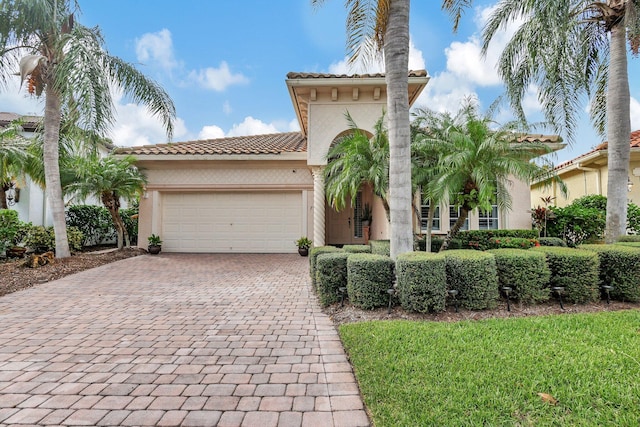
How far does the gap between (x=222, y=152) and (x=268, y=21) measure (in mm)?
4949

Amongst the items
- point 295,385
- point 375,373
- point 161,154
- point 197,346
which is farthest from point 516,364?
point 161,154

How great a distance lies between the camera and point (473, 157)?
6371 mm

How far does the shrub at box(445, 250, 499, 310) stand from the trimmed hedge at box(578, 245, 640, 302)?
2104 millimetres

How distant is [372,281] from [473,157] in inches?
140

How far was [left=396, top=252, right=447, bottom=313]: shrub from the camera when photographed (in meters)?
4.49

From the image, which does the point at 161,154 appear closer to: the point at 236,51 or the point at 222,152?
the point at 222,152

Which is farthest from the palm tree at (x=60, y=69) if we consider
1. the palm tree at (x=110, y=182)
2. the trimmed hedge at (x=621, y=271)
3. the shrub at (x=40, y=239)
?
the trimmed hedge at (x=621, y=271)

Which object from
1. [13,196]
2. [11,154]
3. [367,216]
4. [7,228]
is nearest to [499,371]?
[367,216]

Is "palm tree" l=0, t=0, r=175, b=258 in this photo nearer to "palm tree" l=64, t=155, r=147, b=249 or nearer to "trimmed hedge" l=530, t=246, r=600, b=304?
"palm tree" l=64, t=155, r=147, b=249

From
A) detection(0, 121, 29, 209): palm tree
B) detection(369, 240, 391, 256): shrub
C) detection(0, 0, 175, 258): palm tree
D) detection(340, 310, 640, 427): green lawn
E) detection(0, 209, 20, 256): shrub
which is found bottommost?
detection(340, 310, 640, 427): green lawn

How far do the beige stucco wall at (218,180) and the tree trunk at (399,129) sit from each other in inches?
301

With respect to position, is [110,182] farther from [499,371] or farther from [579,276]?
[579,276]

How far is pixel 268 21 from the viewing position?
10.3 m

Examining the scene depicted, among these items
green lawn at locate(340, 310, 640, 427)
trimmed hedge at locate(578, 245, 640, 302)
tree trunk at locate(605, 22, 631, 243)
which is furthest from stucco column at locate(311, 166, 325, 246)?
tree trunk at locate(605, 22, 631, 243)
